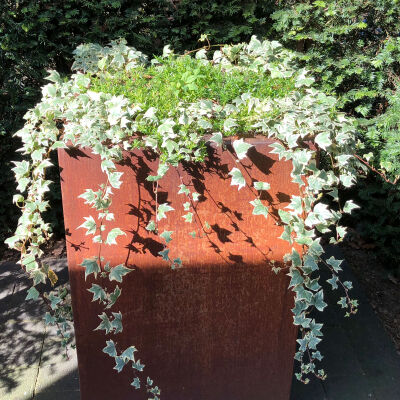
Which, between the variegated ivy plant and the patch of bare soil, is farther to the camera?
the patch of bare soil

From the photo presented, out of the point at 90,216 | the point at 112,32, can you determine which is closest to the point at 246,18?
the point at 112,32

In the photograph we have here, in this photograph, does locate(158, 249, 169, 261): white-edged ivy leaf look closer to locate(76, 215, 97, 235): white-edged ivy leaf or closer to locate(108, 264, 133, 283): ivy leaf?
locate(108, 264, 133, 283): ivy leaf

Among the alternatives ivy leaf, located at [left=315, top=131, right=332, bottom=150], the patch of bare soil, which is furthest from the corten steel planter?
the patch of bare soil

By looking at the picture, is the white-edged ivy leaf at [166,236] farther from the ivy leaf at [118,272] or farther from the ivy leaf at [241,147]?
the ivy leaf at [241,147]

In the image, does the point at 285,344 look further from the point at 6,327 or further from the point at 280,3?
the point at 280,3

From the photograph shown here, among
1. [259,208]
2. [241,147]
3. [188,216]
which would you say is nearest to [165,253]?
[188,216]

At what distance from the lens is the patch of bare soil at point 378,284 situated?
3096 mm

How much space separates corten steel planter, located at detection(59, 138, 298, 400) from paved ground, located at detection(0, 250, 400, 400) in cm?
47

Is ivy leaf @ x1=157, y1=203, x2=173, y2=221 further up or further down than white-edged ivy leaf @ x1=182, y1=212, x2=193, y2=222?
further up

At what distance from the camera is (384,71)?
3367mm

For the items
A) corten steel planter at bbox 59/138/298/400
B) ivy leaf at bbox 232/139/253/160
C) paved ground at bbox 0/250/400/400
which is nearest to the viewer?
ivy leaf at bbox 232/139/253/160

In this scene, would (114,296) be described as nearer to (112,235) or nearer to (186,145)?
(112,235)

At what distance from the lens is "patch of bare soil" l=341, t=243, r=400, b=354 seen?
3096 millimetres

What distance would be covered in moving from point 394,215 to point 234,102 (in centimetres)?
213
